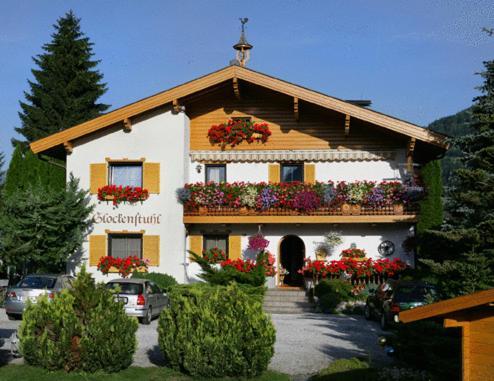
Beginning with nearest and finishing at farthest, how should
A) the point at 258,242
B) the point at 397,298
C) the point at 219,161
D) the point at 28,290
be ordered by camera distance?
the point at 397,298, the point at 28,290, the point at 258,242, the point at 219,161

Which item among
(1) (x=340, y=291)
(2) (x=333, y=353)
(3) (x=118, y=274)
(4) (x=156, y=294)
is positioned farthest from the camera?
(3) (x=118, y=274)

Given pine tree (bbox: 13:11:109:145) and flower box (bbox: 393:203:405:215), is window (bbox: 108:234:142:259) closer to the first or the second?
flower box (bbox: 393:203:405:215)

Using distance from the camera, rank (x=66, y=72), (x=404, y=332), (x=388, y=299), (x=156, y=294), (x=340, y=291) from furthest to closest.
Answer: (x=66, y=72)
(x=340, y=291)
(x=156, y=294)
(x=388, y=299)
(x=404, y=332)

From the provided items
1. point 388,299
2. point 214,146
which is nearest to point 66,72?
point 214,146

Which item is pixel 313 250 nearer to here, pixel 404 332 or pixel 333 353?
pixel 333 353

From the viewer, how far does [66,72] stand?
4716cm

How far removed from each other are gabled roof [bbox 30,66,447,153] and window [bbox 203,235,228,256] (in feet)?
18.3

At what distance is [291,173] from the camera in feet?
95.3

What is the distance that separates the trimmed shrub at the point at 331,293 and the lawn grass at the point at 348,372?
11.5m

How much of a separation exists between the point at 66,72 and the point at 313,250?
25291 mm

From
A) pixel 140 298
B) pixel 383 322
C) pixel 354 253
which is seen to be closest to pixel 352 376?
pixel 383 322

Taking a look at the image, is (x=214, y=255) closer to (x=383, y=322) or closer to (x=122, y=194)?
(x=122, y=194)

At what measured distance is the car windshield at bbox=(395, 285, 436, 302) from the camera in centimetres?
2003

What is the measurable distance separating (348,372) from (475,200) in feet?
27.3
